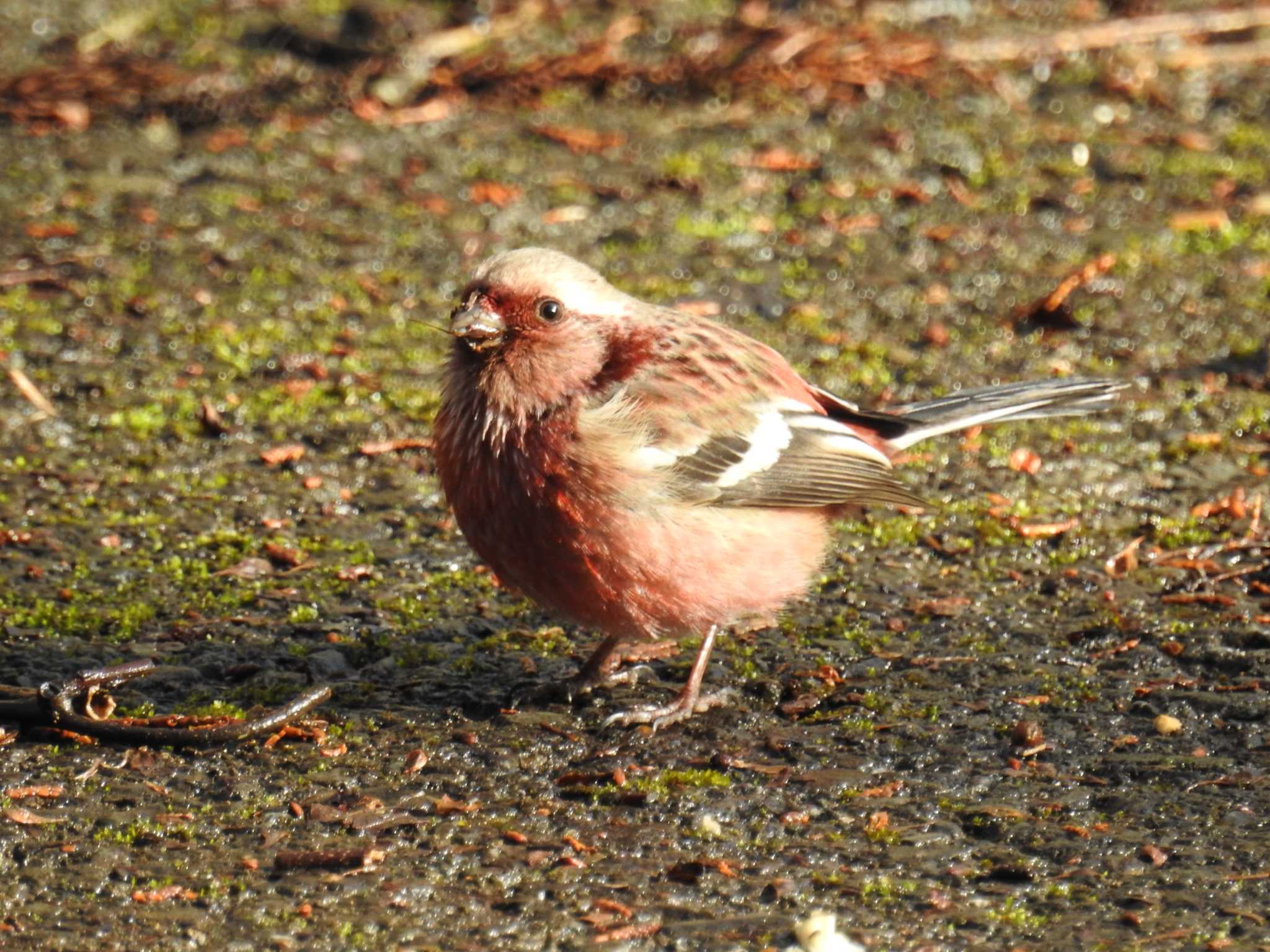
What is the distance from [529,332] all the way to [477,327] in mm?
160

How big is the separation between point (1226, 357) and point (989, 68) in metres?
2.90

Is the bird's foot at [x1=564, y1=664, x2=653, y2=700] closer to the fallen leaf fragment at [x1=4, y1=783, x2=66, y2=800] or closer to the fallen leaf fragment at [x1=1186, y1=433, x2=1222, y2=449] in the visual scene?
the fallen leaf fragment at [x1=4, y1=783, x2=66, y2=800]

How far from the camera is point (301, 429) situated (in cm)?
640

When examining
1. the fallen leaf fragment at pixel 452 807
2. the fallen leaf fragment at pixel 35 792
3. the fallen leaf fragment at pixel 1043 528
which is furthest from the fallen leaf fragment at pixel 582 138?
the fallen leaf fragment at pixel 35 792

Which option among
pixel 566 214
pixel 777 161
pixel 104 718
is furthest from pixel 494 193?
pixel 104 718

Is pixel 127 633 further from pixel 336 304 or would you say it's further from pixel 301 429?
pixel 336 304

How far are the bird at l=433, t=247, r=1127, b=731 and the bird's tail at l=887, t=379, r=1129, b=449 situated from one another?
288mm

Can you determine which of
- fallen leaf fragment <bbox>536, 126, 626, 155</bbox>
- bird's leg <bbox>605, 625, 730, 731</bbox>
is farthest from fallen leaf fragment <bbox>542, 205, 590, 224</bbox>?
bird's leg <bbox>605, 625, 730, 731</bbox>

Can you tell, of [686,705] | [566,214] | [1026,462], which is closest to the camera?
[686,705]

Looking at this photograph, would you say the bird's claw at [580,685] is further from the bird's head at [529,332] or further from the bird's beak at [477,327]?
the bird's beak at [477,327]

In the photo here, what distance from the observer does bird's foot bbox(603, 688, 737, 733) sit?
475cm

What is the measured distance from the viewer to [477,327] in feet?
15.9

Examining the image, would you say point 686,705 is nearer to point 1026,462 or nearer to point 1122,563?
point 1122,563

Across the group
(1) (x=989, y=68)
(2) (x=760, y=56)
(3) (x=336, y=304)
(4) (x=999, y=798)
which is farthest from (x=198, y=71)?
(4) (x=999, y=798)
